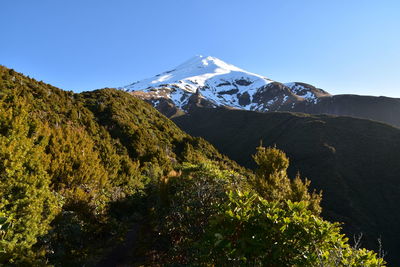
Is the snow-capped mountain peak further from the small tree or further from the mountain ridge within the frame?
the small tree

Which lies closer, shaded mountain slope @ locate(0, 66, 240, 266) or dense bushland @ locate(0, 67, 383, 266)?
dense bushland @ locate(0, 67, 383, 266)

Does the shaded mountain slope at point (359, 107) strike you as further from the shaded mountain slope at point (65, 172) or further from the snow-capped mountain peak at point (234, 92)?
the shaded mountain slope at point (65, 172)

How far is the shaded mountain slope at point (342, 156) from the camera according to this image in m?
33.2

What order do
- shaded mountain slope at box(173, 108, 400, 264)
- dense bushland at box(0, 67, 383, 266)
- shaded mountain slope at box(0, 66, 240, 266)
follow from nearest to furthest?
dense bushland at box(0, 67, 383, 266) → shaded mountain slope at box(0, 66, 240, 266) → shaded mountain slope at box(173, 108, 400, 264)

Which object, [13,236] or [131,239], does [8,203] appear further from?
[131,239]

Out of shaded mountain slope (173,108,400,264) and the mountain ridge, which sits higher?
the mountain ridge

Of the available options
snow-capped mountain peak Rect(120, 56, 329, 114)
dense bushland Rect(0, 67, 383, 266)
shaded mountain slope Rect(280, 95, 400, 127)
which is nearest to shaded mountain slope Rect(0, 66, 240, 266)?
dense bushland Rect(0, 67, 383, 266)

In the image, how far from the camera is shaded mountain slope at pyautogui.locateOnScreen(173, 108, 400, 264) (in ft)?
109

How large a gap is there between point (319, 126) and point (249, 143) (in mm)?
17087

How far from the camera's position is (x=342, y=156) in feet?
152

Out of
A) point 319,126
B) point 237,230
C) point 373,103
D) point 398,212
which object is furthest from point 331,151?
point 373,103

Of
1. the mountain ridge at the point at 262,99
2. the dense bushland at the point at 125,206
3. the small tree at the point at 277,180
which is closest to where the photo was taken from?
the dense bushland at the point at 125,206

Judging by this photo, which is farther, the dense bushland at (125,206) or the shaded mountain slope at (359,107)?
the shaded mountain slope at (359,107)

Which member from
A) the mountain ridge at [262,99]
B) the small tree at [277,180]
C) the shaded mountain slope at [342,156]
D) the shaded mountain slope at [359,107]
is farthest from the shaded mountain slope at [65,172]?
the shaded mountain slope at [359,107]
